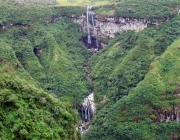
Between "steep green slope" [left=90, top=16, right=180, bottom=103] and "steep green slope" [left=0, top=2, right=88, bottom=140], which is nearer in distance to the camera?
"steep green slope" [left=0, top=2, right=88, bottom=140]

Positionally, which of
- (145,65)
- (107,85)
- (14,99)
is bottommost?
(107,85)

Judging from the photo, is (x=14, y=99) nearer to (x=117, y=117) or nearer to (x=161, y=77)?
(x=117, y=117)

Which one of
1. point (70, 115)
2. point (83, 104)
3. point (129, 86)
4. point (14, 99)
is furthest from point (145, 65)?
point (14, 99)

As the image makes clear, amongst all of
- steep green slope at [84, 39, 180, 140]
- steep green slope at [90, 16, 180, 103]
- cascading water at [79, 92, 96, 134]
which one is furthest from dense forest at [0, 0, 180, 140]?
cascading water at [79, 92, 96, 134]

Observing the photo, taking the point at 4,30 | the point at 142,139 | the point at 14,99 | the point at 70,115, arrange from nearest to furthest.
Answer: the point at 14,99, the point at 70,115, the point at 142,139, the point at 4,30

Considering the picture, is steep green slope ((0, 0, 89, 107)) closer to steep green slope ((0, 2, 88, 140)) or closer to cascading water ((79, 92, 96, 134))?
steep green slope ((0, 2, 88, 140))
